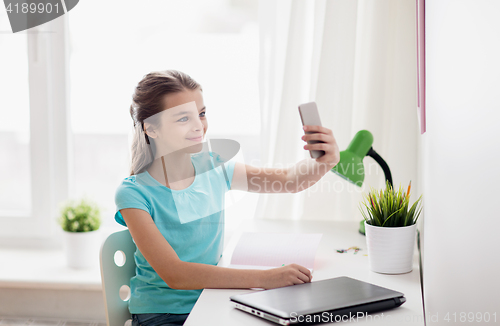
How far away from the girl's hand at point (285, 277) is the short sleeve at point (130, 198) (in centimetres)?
32

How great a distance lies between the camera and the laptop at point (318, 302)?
1.94ft

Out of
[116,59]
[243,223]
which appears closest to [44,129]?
[116,59]

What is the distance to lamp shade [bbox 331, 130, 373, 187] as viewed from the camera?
989 millimetres

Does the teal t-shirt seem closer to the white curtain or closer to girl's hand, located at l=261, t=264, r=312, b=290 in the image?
girl's hand, located at l=261, t=264, r=312, b=290

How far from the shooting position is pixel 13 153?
1.83m

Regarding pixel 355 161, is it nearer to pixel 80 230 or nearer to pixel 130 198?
pixel 130 198

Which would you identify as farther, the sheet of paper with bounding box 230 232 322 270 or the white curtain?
the white curtain

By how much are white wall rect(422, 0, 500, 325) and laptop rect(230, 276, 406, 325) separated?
23 cm

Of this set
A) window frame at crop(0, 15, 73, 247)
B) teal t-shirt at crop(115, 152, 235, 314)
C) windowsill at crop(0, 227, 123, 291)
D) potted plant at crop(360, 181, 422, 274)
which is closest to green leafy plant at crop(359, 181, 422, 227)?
potted plant at crop(360, 181, 422, 274)

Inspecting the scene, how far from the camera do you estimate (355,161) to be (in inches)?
39.3

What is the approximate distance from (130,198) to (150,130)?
7.4 inches

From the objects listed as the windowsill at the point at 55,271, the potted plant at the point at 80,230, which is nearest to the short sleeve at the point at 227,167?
the windowsill at the point at 55,271

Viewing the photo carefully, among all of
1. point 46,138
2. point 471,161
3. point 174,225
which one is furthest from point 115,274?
point 46,138

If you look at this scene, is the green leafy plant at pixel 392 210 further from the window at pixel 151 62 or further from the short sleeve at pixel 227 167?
the window at pixel 151 62
